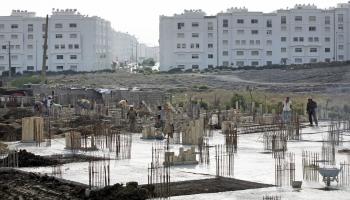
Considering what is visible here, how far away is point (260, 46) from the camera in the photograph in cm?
9131

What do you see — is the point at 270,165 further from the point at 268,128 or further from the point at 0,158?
the point at 268,128

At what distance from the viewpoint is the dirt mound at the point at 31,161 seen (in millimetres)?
17297

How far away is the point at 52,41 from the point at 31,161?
255 feet

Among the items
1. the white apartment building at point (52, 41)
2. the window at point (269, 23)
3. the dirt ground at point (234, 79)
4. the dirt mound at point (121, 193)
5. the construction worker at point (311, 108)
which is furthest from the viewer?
the white apartment building at point (52, 41)

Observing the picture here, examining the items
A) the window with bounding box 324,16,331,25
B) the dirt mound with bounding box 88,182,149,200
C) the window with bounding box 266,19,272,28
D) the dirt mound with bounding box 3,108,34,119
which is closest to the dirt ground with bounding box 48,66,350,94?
the window with bounding box 266,19,272,28

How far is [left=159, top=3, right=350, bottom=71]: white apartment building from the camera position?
9150cm

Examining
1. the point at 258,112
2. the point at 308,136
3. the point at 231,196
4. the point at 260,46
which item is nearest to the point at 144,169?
the point at 231,196

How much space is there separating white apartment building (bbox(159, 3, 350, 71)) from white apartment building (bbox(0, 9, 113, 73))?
11417 millimetres

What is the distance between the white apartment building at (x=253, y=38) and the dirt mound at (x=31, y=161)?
74.0 m

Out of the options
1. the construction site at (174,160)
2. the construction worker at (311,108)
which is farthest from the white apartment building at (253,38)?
the construction worker at (311,108)

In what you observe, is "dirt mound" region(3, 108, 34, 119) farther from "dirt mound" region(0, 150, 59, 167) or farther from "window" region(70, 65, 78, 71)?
"window" region(70, 65, 78, 71)

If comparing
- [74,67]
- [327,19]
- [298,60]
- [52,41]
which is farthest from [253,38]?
[52,41]

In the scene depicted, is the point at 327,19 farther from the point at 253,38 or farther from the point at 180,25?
the point at 180,25

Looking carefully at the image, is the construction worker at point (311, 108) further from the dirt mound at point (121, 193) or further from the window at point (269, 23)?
the window at point (269, 23)
